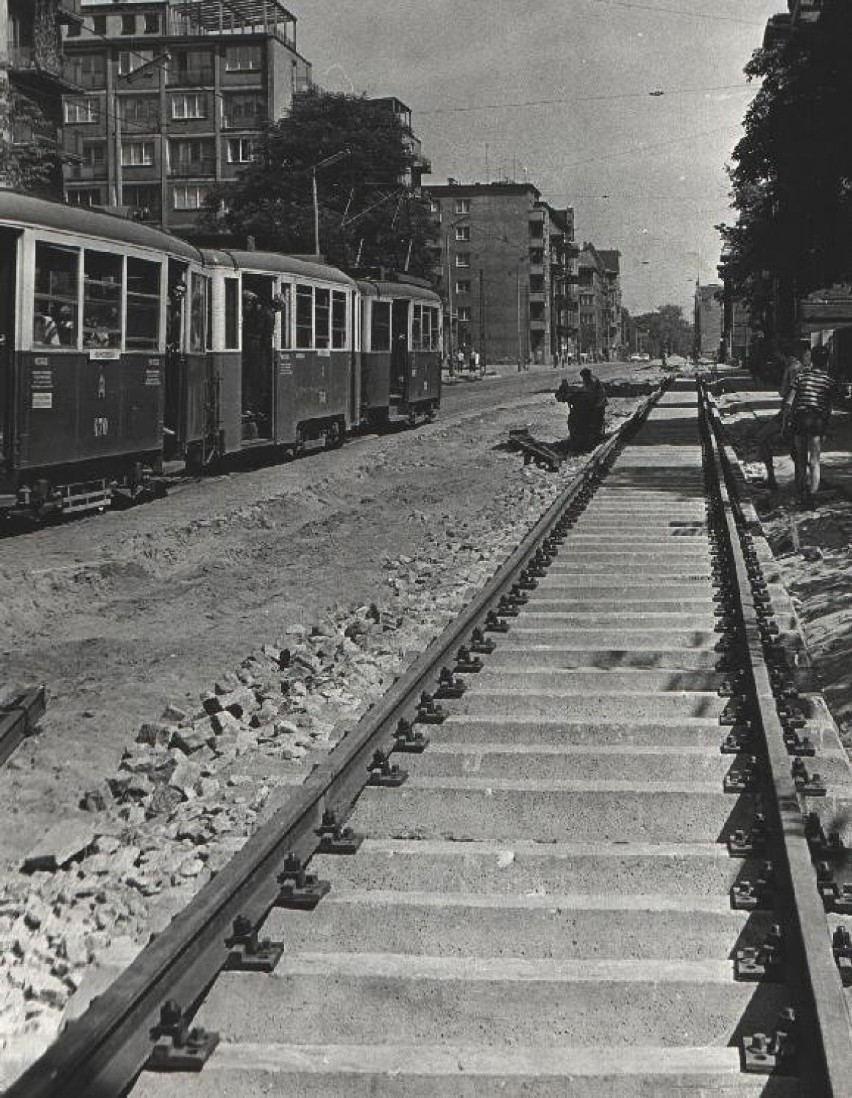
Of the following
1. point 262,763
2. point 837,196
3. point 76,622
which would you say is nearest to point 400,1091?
point 262,763

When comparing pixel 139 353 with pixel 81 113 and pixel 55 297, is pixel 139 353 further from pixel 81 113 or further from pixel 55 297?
pixel 81 113

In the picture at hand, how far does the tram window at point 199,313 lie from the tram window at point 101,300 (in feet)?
8.44

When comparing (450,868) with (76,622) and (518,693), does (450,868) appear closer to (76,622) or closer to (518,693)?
(518,693)

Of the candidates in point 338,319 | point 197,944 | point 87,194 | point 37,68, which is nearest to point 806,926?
point 197,944

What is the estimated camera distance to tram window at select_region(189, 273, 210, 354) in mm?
16938

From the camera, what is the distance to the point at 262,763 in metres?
6.27

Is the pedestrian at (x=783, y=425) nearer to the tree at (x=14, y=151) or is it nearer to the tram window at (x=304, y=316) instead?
the tram window at (x=304, y=316)

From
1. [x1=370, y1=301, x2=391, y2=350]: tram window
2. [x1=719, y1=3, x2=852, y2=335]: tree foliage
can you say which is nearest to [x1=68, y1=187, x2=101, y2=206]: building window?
[x1=719, y1=3, x2=852, y2=335]: tree foliage

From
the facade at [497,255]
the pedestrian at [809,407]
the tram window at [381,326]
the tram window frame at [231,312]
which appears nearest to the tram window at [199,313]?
the tram window frame at [231,312]

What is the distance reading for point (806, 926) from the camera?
3992 millimetres

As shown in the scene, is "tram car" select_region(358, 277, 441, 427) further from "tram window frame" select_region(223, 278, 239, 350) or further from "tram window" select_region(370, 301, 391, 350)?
"tram window frame" select_region(223, 278, 239, 350)

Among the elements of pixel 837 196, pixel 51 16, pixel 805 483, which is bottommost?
pixel 805 483

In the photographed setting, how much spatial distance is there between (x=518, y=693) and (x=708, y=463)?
1417 centimetres

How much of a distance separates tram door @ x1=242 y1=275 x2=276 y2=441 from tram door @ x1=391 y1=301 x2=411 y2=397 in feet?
29.1
